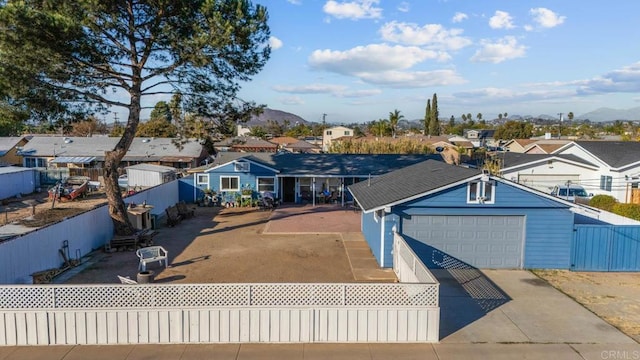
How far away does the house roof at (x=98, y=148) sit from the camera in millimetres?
39688

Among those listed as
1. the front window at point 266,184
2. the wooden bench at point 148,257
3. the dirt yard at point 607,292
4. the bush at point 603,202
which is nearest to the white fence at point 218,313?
the wooden bench at point 148,257

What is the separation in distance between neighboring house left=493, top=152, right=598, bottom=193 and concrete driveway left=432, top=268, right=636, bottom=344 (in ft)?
55.3

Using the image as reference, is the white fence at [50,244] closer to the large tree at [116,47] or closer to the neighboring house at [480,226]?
the large tree at [116,47]

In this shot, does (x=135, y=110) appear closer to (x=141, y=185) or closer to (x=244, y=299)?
(x=244, y=299)

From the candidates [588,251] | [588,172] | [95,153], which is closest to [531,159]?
[588,172]

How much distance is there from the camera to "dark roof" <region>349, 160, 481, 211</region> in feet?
44.3

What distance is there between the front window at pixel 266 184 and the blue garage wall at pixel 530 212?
47.4ft

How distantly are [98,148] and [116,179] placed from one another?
1064 inches

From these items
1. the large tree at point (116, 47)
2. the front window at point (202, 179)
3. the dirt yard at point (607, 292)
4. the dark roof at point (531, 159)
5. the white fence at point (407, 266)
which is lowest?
the dirt yard at point (607, 292)

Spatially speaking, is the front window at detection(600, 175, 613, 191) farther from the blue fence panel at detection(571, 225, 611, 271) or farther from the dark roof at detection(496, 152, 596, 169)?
the blue fence panel at detection(571, 225, 611, 271)

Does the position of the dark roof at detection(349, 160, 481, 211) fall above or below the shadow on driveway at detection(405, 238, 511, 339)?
above

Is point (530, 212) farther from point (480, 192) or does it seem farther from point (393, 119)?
point (393, 119)

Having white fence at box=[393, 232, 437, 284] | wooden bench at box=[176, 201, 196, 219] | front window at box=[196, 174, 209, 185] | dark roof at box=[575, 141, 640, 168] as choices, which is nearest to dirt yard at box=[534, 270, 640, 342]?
white fence at box=[393, 232, 437, 284]

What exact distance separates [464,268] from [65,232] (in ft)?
42.5
